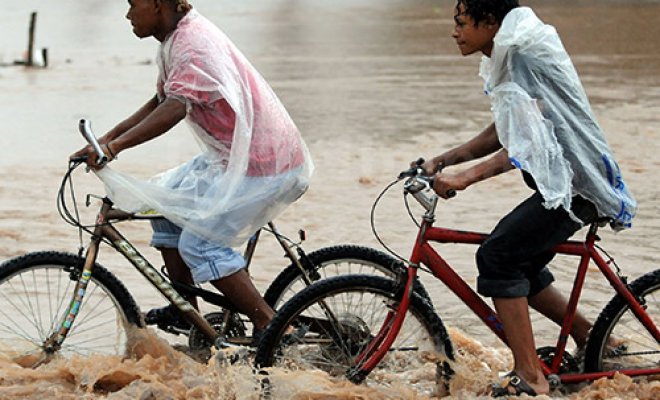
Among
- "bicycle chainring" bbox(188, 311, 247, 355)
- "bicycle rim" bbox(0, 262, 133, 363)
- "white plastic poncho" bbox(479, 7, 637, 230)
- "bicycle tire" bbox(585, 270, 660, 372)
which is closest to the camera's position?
"white plastic poncho" bbox(479, 7, 637, 230)

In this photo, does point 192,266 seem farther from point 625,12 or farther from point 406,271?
point 625,12

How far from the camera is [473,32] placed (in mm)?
4430

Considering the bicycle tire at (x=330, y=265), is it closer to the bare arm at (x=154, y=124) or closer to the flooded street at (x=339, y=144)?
the flooded street at (x=339, y=144)

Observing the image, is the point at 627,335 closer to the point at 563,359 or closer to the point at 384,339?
the point at 563,359

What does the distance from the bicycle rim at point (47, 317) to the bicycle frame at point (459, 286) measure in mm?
1133

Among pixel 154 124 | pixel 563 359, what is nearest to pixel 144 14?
Answer: pixel 154 124

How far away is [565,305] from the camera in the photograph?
4.80 meters

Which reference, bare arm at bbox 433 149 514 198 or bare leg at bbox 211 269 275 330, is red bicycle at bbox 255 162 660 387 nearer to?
bare arm at bbox 433 149 514 198

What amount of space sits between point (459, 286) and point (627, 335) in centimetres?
72

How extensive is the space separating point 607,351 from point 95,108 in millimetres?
11259

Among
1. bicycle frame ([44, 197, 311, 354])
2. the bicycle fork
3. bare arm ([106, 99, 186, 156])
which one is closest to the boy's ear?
the bicycle fork

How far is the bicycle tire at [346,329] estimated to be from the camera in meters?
4.50

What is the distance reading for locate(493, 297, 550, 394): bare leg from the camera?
4496mm

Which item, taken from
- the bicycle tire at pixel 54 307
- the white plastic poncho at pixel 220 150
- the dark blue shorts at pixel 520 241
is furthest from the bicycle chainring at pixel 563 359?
the bicycle tire at pixel 54 307
